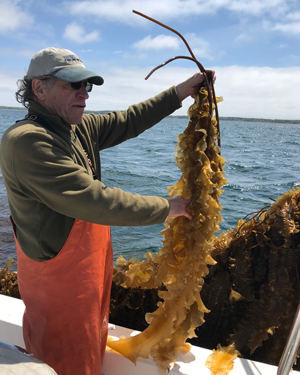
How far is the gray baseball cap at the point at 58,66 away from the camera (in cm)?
162

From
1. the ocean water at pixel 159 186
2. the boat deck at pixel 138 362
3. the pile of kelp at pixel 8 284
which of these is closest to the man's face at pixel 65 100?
the boat deck at pixel 138 362

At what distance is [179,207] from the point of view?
1757 millimetres

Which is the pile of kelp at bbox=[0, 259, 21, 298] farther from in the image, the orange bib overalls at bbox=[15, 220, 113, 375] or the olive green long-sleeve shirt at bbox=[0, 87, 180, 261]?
the olive green long-sleeve shirt at bbox=[0, 87, 180, 261]

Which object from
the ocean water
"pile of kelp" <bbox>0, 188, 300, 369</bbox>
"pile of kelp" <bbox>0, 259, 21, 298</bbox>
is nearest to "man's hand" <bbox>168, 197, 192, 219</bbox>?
"pile of kelp" <bbox>0, 188, 300, 369</bbox>

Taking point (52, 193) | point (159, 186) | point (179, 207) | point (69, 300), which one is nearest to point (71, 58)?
point (52, 193)

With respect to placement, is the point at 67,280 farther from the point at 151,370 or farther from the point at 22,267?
the point at 151,370

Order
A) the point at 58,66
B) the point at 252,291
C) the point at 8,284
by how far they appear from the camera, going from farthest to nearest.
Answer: the point at 8,284 < the point at 252,291 < the point at 58,66

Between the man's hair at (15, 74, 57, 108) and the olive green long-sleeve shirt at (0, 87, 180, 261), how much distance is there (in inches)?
3.0

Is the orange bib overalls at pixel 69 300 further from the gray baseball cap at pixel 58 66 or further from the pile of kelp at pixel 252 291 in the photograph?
the pile of kelp at pixel 252 291

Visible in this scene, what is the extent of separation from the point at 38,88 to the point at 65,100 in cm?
14

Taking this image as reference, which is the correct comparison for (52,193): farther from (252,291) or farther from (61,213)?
(252,291)

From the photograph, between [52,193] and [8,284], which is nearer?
[52,193]

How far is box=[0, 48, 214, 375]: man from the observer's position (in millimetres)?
1488

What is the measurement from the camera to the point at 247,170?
1950 cm
